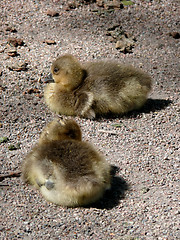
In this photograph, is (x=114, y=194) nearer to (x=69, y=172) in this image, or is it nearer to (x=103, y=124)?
(x=69, y=172)

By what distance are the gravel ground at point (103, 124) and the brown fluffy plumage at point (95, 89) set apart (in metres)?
0.14

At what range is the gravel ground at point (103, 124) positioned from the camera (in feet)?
12.8

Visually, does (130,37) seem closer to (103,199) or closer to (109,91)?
(109,91)

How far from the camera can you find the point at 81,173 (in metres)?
3.98

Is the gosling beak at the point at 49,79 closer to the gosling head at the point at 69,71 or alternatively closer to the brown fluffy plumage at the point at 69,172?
the gosling head at the point at 69,71

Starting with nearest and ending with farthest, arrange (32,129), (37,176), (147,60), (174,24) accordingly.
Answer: (37,176)
(32,129)
(147,60)
(174,24)

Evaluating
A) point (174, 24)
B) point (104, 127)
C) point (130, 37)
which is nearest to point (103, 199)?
point (104, 127)

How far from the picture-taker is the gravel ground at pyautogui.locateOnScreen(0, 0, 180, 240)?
3.89 m

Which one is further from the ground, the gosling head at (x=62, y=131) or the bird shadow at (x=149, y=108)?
the gosling head at (x=62, y=131)

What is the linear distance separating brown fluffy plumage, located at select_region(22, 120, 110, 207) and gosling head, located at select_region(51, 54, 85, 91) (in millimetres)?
1703

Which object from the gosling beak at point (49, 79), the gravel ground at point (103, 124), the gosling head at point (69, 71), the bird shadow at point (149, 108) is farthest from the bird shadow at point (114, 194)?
the gosling beak at point (49, 79)

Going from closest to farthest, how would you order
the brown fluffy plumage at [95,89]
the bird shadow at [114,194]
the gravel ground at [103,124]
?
the gravel ground at [103,124] < the bird shadow at [114,194] < the brown fluffy plumage at [95,89]

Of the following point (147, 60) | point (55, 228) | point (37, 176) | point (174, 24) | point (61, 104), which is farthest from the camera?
point (174, 24)

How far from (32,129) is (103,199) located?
1.52 m
